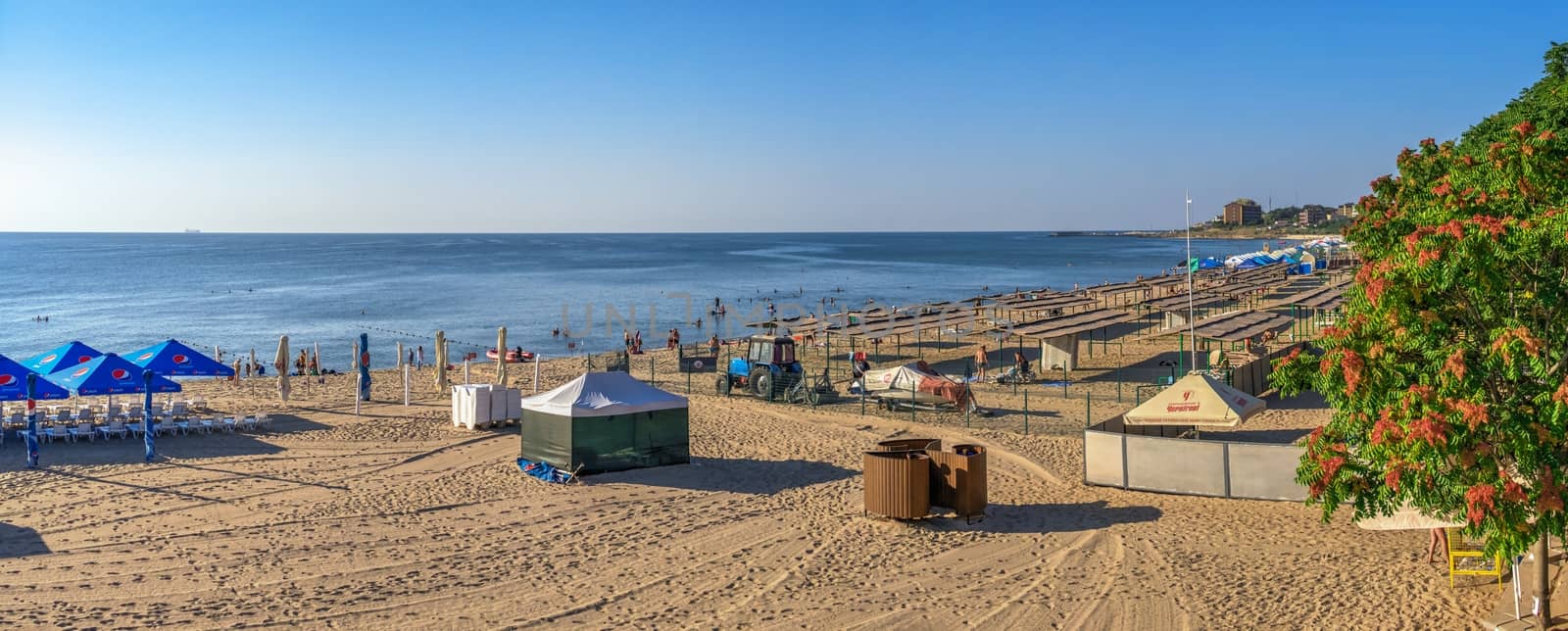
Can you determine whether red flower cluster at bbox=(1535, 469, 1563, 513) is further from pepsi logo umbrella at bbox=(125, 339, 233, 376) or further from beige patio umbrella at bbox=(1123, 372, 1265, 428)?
pepsi logo umbrella at bbox=(125, 339, 233, 376)

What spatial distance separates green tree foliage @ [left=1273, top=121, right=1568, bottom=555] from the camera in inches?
292

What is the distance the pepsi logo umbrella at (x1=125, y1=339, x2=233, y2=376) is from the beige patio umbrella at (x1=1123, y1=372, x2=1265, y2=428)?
61.0 feet

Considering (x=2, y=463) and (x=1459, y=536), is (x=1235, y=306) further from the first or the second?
(x=2, y=463)

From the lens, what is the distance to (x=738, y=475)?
55.2 ft

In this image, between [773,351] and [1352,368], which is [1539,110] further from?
[1352,368]

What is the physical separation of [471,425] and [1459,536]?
1655cm

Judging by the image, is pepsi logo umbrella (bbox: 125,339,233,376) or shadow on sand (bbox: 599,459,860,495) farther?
pepsi logo umbrella (bbox: 125,339,233,376)

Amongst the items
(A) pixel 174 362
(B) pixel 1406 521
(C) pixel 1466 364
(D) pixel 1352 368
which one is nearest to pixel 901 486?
(B) pixel 1406 521

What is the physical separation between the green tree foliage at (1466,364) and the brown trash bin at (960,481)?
4.97 meters

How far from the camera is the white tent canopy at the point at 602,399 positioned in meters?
16.5

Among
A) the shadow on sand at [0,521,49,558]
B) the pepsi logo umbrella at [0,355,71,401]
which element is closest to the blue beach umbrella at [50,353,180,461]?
the pepsi logo umbrella at [0,355,71,401]

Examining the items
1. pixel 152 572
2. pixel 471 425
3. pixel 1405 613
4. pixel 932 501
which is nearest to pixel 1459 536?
pixel 1405 613

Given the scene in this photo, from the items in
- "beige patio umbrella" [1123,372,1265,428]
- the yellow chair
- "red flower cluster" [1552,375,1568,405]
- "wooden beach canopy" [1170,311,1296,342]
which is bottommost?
the yellow chair

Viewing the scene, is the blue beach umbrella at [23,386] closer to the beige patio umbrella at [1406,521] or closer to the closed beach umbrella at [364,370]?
the closed beach umbrella at [364,370]
